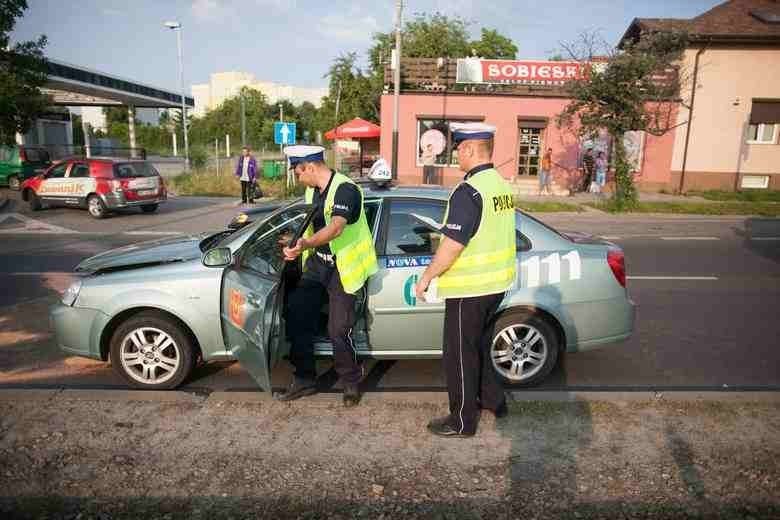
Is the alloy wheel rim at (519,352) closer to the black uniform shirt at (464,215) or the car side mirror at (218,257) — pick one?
the black uniform shirt at (464,215)

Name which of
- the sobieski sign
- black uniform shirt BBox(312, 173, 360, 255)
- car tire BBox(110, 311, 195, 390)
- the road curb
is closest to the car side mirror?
car tire BBox(110, 311, 195, 390)

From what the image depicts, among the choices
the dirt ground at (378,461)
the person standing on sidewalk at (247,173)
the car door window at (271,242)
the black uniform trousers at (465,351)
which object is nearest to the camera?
the dirt ground at (378,461)

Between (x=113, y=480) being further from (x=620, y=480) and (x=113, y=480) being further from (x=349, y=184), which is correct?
(x=620, y=480)

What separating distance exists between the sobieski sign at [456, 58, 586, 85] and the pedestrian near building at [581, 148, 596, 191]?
9.95 ft

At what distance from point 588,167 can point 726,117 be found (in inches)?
225

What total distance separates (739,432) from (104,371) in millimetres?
4680

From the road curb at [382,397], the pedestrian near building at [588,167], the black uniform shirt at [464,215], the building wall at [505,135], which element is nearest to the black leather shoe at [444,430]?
the road curb at [382,397]

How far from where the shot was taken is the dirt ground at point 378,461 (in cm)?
275

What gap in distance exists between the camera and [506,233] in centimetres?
318

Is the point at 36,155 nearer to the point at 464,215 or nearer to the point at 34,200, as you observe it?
the point at 34,200

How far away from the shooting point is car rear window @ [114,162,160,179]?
47.8ft

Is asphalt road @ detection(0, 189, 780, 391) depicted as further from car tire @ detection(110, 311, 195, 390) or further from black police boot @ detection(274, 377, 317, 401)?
black police boot @ detection(274, 377, 317, 401)

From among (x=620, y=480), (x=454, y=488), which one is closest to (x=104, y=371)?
(x=454, y=488)

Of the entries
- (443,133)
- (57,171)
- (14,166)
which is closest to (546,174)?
(443,133)
